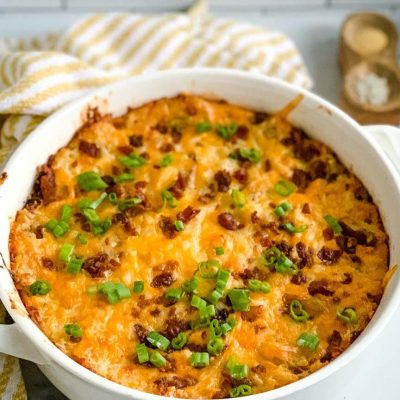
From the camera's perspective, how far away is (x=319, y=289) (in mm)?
2775

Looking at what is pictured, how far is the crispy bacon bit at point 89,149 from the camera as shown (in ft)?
10.3

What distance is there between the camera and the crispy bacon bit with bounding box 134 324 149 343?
265cm

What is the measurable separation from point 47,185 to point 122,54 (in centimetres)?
112

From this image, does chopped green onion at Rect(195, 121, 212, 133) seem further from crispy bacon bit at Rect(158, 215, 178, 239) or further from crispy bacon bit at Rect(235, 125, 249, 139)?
crispy bacon bit at Rect(158, 215, 178, 239)

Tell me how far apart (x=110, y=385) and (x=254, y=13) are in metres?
2.75

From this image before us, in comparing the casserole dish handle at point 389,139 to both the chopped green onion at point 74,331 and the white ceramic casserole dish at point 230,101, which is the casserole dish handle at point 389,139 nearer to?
the white ceramic casserole dish at point 230,101

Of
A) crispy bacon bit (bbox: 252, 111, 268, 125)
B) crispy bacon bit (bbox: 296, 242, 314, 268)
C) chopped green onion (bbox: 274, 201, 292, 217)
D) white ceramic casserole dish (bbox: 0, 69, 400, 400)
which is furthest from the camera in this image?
crispy bacon bit (bbox: 252, 111, 268, 125)

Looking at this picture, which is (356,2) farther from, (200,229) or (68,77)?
(200,229)

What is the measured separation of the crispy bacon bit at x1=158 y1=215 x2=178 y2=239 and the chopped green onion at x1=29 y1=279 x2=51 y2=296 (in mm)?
463

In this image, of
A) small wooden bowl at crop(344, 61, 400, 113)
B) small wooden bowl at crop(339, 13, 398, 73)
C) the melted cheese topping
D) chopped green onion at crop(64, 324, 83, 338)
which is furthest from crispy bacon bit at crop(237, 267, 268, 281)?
small wooden bowl at crop(339, 13, 398, 73)

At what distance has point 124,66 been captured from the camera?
152 inches

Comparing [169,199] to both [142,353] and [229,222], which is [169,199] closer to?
[229,222]

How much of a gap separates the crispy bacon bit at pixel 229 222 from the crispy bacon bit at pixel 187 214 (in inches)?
3.7

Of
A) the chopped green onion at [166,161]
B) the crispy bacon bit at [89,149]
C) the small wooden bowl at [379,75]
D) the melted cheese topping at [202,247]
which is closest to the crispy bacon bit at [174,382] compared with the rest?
the melted cheese topping at [202,247]
